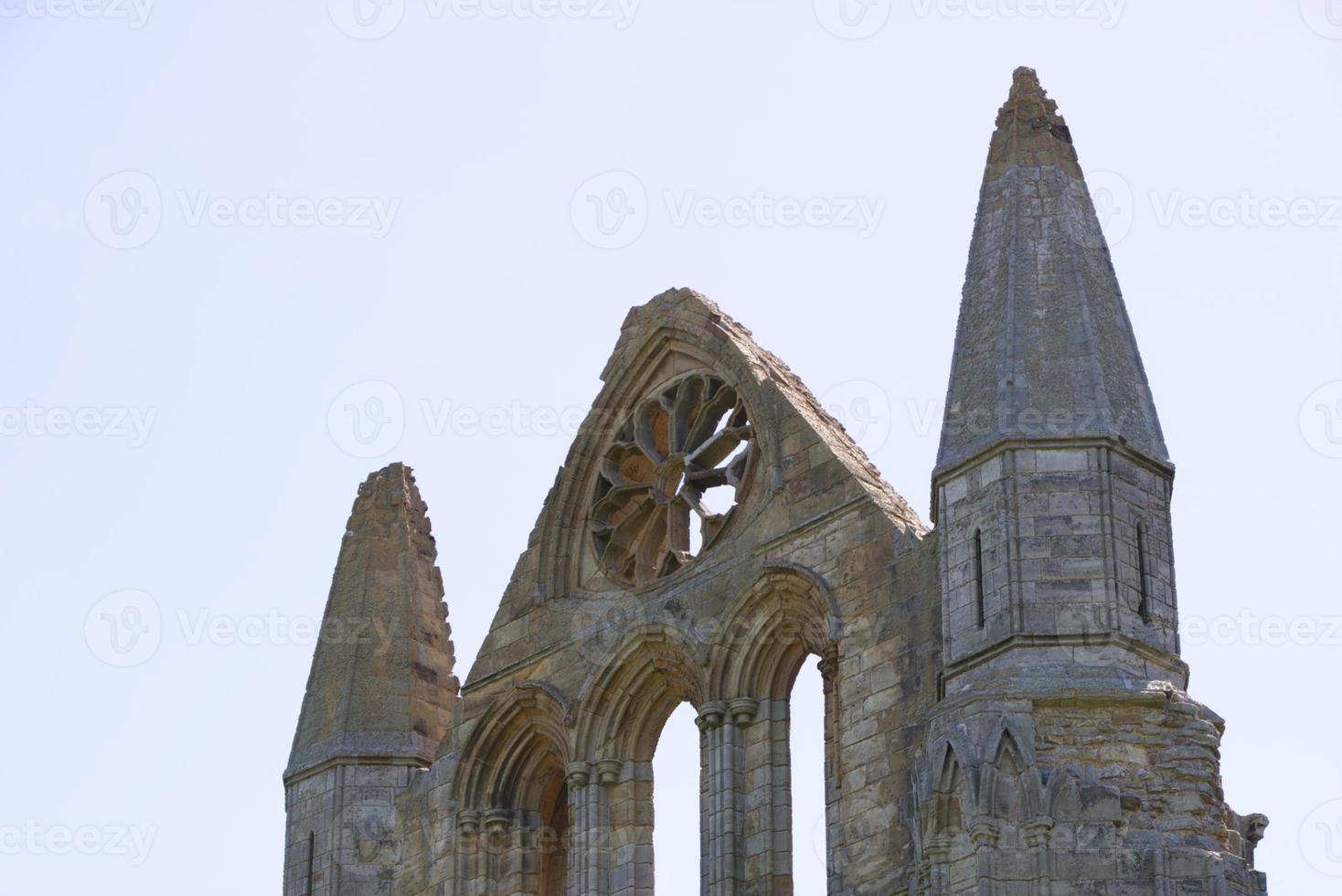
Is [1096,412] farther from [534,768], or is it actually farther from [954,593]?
[534,768]

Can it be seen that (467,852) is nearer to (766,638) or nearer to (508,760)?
(508,760)

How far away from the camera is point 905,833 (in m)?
36.5

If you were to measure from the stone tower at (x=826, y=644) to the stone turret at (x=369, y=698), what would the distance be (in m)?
0.04

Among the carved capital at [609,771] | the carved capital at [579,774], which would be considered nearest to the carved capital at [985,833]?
the carved capital at [609,771]

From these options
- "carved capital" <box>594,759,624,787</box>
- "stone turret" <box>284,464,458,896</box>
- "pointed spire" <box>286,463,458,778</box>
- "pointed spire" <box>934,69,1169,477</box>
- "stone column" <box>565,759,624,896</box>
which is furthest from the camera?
"pointed spire" <box>286,463,458,778</box>

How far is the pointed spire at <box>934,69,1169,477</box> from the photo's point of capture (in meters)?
36.6

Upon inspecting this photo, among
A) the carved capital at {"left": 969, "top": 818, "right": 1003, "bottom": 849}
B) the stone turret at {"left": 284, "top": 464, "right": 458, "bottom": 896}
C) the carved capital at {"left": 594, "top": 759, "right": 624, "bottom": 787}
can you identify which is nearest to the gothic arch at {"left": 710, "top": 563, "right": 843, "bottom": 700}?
the carved capital at {"left": 594, "top": 759, "right": 624, "bottom": 787}

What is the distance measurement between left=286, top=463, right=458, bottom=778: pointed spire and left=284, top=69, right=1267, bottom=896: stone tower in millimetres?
44

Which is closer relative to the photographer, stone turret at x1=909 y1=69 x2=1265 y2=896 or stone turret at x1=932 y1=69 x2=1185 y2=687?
stone turret at x1=909 y1=69 x2=1265 y2=896

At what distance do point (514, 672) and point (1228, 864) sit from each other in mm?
10491

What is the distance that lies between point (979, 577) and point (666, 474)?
695 centimetres

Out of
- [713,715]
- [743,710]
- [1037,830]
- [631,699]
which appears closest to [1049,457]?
[1037,830]

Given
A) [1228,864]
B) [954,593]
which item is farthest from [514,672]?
[1228,864]

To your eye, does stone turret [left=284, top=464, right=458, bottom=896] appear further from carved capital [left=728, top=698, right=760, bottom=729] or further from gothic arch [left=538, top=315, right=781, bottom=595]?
carved capital [left=728, top=698, right=760, bottom=729]
